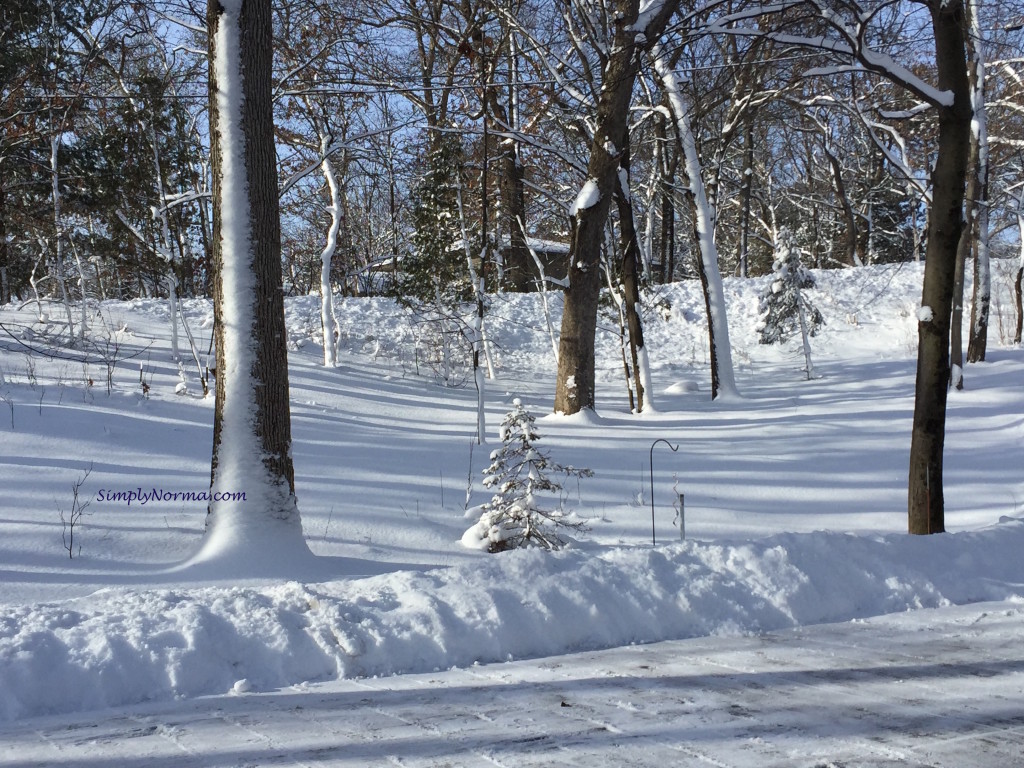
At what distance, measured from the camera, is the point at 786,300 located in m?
25.0

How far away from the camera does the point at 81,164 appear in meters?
17.0

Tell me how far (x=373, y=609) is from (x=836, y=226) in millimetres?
42900

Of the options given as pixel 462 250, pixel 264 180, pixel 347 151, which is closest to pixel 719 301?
pixel 462 250

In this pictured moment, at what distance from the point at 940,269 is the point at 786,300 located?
18546 mm

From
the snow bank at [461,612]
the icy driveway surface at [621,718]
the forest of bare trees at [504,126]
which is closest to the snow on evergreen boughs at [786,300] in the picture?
the forest of bare trees at [504,126]

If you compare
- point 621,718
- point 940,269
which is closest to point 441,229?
point 940,269

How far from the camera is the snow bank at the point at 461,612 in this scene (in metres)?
3.90

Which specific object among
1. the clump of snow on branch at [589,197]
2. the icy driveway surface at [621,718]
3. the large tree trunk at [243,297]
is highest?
the clump of snow on branch at [589,197]

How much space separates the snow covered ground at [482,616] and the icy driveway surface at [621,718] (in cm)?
2

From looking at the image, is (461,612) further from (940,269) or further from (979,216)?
(979,216)

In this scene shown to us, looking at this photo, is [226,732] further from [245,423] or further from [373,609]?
[245,423]

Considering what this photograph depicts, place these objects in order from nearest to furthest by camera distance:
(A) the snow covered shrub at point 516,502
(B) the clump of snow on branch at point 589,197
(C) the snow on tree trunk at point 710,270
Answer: (A) the snow covered shrub at point 516,502 < (B) the clump of snow on branch at point 589,197 < (C) the snow on tree trunk at point 710,270

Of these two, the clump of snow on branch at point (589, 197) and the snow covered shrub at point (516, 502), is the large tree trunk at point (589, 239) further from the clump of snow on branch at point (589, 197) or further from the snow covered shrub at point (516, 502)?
the snow covered shrub at point (516, 502)

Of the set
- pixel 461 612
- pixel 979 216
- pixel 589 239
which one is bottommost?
pixel 461 612
